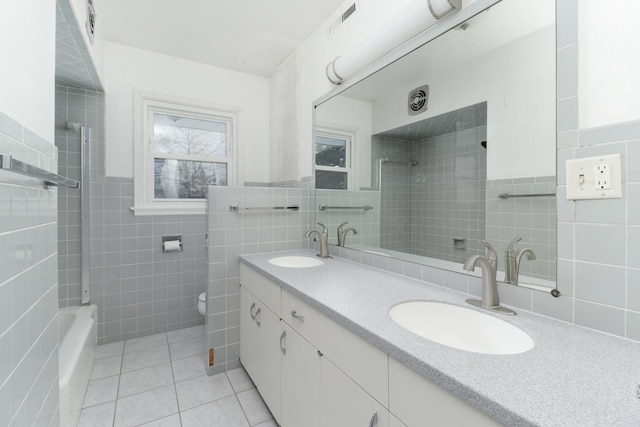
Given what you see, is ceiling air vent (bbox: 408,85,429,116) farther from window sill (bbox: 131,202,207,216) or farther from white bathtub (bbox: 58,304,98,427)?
white bathtub (bbox: 58,304,98,427)

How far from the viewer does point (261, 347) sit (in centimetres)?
166

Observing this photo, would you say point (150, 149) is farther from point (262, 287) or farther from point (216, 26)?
point (262, 287)

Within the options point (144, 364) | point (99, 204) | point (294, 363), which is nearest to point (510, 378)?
point (294, 363)

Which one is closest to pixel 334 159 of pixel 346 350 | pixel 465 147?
pixel 465 147

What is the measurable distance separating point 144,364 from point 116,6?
99.7 inches

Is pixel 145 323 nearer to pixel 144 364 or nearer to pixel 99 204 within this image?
pixel 144 364

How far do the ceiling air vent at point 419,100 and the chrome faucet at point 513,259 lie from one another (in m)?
0.76

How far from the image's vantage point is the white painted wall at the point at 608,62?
30.7 inches

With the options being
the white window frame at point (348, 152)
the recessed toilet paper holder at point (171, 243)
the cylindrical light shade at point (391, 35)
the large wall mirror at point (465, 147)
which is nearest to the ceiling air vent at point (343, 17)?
the cylindrical light shade at point (391, 35)

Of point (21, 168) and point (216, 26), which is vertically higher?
point (216, 26)

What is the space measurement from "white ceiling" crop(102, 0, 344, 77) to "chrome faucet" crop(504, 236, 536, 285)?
6.18 ft

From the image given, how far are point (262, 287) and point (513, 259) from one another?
121 cm

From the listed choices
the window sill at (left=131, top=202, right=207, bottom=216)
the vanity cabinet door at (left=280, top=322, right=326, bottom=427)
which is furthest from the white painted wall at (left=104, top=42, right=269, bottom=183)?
the vanity cabinet door at (left=280, top=322, right=326, bottom=427)

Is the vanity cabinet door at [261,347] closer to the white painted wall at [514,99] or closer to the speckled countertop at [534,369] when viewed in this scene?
the speckled countertop at [534,369]
